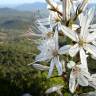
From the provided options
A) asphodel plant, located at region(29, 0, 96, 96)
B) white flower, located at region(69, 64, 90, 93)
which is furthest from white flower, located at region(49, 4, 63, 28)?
white flower, located at region(69, 64, 90, 93)

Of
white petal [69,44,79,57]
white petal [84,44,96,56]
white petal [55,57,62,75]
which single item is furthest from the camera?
white petal [55,57,62,75]

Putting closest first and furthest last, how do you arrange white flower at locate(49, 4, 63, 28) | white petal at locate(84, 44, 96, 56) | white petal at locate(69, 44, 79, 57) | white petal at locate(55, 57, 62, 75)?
1. white petal at locate(69, 44, 79, 57)
2. white petal at locate(84, 44, 96, 56)
3. white petal at locate(55, 57, 62, 75)
4. white flower at locate(49, 4, 63, 28)

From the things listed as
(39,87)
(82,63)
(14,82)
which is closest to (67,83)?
(82,63)

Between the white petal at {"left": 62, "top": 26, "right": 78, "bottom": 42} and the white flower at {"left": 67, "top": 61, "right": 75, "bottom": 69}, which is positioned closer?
the white petal at {"left": 62, "top": 26, "right": 78, "bottom": 42}

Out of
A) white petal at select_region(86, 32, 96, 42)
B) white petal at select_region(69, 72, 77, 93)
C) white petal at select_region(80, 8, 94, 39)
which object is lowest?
white petal at select_region(69, 72, 77, 93)

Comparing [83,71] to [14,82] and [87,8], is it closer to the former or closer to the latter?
[87,8]

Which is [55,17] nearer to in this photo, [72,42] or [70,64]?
[72,42]

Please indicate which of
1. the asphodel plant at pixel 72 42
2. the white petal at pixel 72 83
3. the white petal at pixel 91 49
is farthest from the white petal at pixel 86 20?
the white petal at pixel 72 83

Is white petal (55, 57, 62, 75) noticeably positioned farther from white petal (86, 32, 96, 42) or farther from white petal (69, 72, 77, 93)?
white petal (86, 32, 96, 42)
